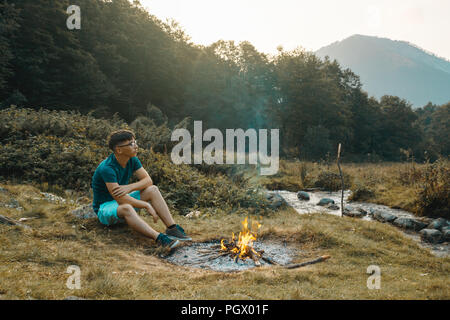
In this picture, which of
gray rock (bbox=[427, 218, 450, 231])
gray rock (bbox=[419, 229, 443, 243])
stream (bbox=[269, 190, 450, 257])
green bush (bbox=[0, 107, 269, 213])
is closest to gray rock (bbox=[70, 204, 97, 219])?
green bush (bbox=[0, 107, 269, 213])

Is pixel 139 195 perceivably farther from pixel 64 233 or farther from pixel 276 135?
pixel 276 135

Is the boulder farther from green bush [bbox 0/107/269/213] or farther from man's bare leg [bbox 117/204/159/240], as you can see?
man's bare leg [bbox 117/204/159/240]

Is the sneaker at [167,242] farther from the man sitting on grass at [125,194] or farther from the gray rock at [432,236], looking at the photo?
the gray rock at [432,236]

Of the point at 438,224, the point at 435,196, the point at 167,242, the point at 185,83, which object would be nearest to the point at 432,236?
the point at 438,224

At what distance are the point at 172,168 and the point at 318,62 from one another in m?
39.6

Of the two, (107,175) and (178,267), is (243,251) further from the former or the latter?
(107,175)

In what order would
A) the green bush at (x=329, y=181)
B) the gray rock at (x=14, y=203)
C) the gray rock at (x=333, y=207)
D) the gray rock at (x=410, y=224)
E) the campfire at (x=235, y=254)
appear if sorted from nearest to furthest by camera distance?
1. the campfire at (x=235, y=254)
2. the gray rock at (x=14, y=203)
3. the gray rock at (x=410, y=224)
4. the gray rock at (x=333, y=207)
5. the green bush at (x=329, y=181)

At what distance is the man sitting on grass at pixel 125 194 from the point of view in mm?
5211

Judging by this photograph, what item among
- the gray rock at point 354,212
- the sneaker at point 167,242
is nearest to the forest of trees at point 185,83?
the gray rock at point 354,212

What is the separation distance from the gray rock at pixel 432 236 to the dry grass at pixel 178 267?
1787 mm

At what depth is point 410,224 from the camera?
964cm

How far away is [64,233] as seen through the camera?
17.3 ft

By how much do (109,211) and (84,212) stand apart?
38.8 inches

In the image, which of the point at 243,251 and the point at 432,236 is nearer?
the point at 243,251
